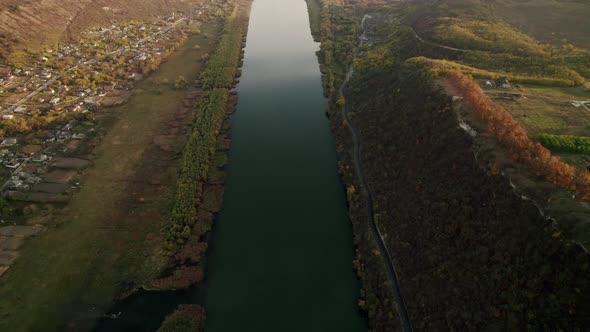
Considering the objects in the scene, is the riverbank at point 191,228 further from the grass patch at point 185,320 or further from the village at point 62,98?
the village at point 62,98

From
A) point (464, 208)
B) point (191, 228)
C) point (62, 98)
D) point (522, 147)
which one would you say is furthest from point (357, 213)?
point (62, 98)

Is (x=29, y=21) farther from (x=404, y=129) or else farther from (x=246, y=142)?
(x=404, y=129)

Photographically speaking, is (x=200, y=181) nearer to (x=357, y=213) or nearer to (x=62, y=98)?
(x=357, y=213)

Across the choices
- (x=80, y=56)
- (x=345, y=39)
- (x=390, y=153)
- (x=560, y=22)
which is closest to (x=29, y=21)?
(x=80, y=56)

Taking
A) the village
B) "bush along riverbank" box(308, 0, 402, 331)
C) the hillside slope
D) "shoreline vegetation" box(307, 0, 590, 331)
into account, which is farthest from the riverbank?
the hillside slope

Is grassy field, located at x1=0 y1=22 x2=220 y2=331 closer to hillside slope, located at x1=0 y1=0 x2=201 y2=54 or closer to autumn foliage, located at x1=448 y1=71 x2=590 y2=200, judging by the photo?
autumn foliage, located at x1=448 y1=71 x2=590 y2=200

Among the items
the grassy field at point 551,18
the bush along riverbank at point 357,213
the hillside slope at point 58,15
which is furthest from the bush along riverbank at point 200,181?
the grassy field at point 551,18
